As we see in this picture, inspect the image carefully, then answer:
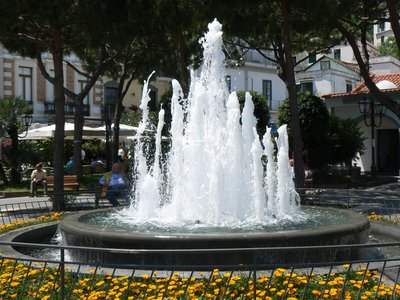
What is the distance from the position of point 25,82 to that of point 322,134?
2212cm

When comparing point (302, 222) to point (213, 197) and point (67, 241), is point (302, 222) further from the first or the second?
point (67, 241)

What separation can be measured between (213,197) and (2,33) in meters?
9.01

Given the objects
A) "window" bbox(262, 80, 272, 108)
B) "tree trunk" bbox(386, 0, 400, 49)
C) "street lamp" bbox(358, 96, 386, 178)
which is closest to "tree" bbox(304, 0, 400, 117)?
"tree trunk" bbox(386, 0, 400, 49)

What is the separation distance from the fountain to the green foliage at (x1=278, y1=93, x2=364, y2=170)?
38.6ft

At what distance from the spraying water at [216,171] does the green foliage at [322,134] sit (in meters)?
12.4

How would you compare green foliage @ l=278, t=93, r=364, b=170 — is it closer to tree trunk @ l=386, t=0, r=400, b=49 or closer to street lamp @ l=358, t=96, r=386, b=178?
street lamp @ l=358, t=96, r=386, b=178

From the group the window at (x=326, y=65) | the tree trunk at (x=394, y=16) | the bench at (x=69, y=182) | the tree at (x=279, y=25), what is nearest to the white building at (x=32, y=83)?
the window at (x=326, y=65)

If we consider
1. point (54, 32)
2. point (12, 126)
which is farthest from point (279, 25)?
point (12, 126)

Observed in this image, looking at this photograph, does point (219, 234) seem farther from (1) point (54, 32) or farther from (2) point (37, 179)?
→ (2) point (37, 179)

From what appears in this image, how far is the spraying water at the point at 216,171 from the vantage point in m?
8.59

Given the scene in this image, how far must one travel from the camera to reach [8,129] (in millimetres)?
22562

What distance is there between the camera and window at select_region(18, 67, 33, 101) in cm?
3682

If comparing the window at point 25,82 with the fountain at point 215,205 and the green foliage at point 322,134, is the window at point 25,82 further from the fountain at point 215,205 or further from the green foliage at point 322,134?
the fountain at point 215,205

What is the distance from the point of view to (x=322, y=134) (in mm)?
22578
